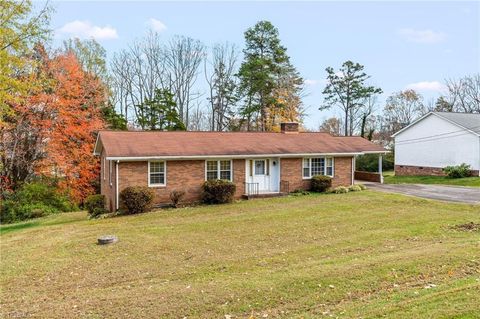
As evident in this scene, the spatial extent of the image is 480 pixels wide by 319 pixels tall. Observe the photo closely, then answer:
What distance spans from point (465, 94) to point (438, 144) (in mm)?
28914

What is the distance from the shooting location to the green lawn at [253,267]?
678cm

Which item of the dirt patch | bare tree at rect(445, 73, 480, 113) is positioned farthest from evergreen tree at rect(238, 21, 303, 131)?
bare tree at rect(445, 73, 480, 113)

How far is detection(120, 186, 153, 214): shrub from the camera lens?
17969 mm

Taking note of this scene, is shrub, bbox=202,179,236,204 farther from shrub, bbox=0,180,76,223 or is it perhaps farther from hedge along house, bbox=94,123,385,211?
shrub, bbox=0,180,76,223

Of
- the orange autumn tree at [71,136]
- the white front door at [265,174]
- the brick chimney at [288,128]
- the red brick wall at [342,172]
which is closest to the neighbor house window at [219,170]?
the white front door at [265,174]

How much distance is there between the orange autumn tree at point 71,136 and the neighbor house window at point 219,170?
412 inches

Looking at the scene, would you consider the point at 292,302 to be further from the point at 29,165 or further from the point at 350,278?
the point at 29,165

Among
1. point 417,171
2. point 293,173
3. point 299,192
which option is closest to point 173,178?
point 293,173

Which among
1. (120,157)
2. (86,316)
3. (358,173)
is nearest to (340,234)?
(86,316)

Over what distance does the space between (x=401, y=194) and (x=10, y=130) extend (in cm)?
2429

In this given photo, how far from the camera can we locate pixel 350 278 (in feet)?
26.0

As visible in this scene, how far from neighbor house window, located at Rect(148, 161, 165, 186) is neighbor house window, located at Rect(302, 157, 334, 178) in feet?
27.9

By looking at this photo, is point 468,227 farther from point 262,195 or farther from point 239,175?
point 239,175

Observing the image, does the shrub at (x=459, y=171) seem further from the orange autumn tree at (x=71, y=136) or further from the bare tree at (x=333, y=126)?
the bare tree at (x=333, y=126)
